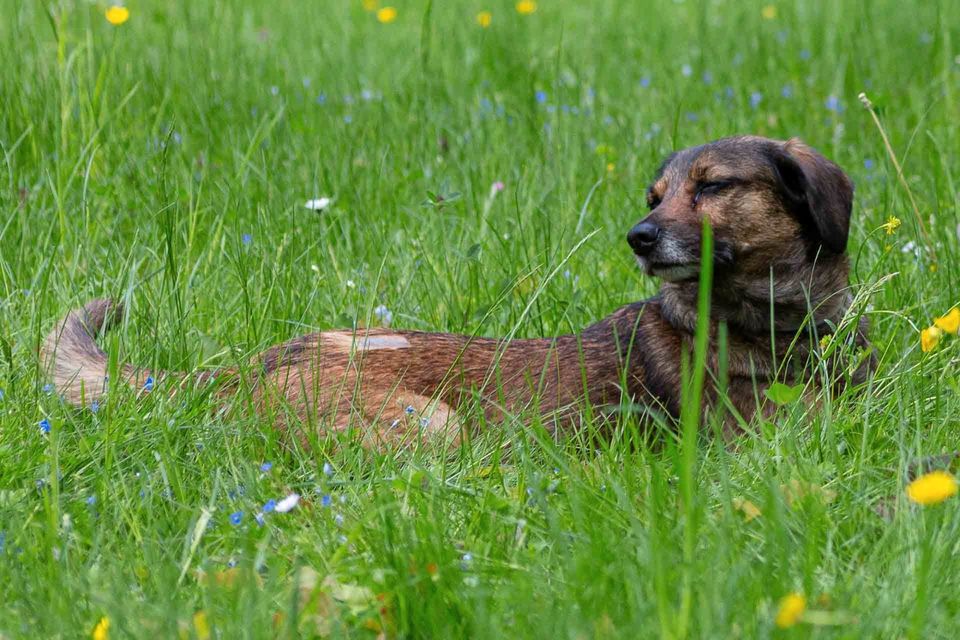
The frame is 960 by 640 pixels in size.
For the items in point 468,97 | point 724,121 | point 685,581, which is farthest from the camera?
point 468,97

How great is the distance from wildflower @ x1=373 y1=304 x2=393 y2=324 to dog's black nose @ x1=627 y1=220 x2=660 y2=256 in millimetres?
909

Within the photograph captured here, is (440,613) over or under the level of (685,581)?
under

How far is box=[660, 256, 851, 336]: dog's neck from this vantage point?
3.77 metres

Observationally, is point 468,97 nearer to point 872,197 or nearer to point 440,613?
point 872,197

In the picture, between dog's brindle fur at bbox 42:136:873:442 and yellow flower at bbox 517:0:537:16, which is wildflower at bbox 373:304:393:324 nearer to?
dog's brindle fur at bbox 42:136:873:442

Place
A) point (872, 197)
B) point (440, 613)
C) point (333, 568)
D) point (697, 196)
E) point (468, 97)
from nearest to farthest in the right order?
point (440, 613), point (333, 568), point (697, 196), point (872, 197), point (468, 97)

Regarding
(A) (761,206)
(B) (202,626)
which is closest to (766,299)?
(A) (761,206)

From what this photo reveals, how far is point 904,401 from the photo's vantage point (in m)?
2.96

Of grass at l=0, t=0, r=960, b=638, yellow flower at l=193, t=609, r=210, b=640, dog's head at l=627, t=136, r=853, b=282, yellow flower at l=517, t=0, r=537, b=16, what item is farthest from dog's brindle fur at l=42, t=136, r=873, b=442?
yellow flower at l=517, t=0, r=537, b=16

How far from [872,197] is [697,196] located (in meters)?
1.46

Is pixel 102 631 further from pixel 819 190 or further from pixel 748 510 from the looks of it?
pixel 819 190

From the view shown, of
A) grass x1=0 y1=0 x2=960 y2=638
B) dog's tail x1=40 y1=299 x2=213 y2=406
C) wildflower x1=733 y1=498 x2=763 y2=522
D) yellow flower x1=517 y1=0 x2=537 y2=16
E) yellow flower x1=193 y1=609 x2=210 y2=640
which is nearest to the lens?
yellow flower x1=193 y1=609 x2=210 y2=640

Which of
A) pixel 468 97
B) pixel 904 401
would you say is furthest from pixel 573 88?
pixel 904 401

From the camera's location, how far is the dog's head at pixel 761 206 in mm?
3689
